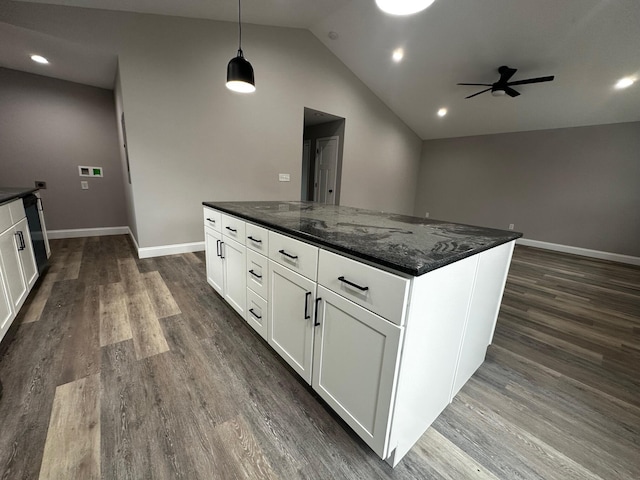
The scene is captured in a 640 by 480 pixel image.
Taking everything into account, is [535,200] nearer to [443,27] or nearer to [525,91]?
[525,91]

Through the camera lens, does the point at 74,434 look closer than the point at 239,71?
Yes

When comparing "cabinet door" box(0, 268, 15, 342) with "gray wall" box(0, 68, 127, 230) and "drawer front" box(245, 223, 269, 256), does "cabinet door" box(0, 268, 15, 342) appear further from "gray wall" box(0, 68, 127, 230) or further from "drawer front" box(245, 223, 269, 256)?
"gray wall" box(0, 68, 127, 230)

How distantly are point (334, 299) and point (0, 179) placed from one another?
5.21 meters

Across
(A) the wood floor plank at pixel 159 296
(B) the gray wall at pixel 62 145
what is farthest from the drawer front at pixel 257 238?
(B) the gray wall at pixel 62 145

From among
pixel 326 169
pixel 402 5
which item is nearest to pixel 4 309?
pixel 402 5

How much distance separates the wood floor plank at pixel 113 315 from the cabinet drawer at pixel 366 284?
5.25 feet

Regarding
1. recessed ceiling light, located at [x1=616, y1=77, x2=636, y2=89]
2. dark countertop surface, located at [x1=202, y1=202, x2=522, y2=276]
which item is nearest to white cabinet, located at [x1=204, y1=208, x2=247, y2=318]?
dark countertop surface, located at [x1=202, y1=202, x2=522, y2=276]

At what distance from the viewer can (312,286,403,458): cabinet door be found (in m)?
0.91

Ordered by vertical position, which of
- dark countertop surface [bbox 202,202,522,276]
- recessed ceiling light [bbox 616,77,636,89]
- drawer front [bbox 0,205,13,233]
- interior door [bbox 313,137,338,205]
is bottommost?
drawer front [bbox 0,205,13,233]

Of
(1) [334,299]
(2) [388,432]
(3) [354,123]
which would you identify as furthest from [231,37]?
(2) [388,432]

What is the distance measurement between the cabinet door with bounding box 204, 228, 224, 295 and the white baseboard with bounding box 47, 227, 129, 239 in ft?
10.7

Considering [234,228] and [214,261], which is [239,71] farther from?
[214,261]

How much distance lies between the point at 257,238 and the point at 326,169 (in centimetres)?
432

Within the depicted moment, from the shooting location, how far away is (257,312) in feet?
5.62
